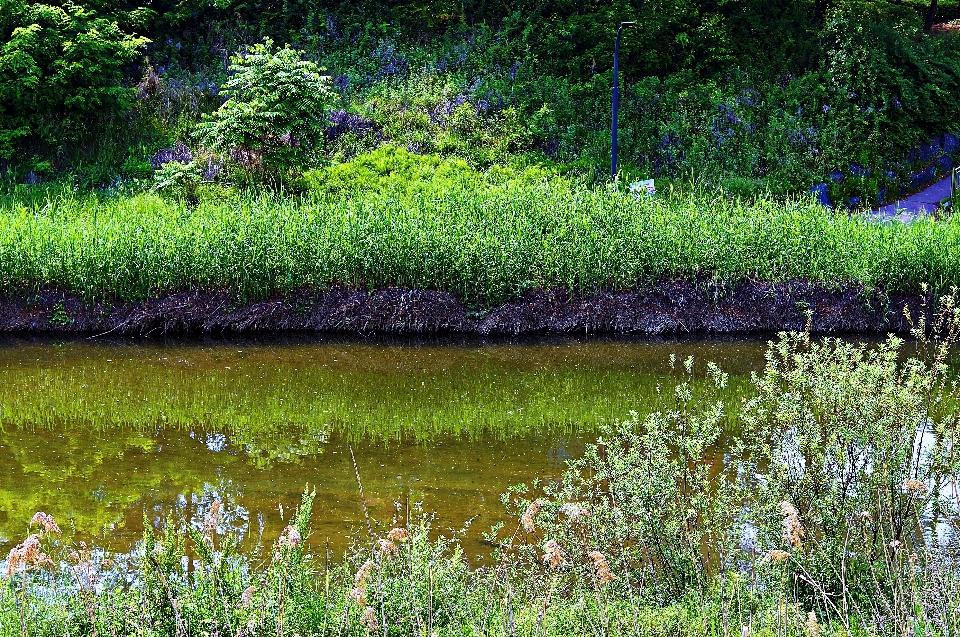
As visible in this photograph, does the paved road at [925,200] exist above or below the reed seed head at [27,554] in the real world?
above

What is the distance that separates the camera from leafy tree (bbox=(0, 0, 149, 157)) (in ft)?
65.6

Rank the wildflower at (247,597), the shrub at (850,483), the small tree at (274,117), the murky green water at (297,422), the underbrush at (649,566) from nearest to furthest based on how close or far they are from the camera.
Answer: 1. the wildflower at (247,597)
2. the underbrush at (649,566)
3. the shrub at (850,483)
4. the murky green water at (297,422)
5. the small tree at (274,117)

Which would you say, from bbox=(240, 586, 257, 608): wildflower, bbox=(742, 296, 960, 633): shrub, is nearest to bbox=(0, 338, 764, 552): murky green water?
bbox=(742, 296, 960, 633): shrub

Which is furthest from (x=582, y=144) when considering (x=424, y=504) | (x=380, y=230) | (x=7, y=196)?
(x=424, y=504)

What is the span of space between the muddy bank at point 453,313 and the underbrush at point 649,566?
7129mm

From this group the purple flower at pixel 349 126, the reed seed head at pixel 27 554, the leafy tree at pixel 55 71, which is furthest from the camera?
the purple flower at pixel 349 126

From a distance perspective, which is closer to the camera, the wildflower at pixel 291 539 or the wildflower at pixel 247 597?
the wildflower at pixel 247 597

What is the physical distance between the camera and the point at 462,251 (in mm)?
14266

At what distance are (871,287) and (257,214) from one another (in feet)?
30.0

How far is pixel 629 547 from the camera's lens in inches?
241

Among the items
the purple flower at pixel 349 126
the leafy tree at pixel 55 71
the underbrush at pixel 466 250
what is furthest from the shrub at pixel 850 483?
the leafy tree at pixel 55 71

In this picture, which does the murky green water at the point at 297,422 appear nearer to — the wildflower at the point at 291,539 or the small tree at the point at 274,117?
the wildflower at the point at 291,539

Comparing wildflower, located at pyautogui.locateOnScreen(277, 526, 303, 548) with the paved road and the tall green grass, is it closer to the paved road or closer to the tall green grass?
the tall green grass

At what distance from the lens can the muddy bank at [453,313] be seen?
13.8 m
